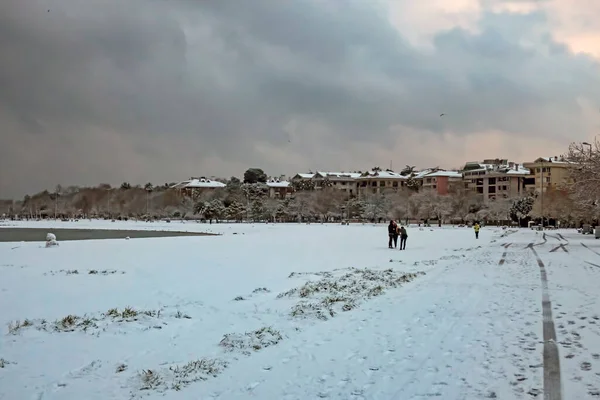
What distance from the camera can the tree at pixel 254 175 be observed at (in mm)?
194750

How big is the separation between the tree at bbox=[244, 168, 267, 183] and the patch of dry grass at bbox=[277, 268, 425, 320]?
17707 cm

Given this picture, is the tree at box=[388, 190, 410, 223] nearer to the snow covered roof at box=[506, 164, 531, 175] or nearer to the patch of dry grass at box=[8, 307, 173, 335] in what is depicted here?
the snow covered roof at box=[506, 164, 531, 175]

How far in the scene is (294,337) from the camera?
9.05 meters

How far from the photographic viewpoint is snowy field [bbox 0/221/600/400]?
6.53 m

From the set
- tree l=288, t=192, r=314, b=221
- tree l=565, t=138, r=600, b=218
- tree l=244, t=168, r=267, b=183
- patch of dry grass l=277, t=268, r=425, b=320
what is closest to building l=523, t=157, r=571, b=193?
tree l=288, t=192, r=314, b=221

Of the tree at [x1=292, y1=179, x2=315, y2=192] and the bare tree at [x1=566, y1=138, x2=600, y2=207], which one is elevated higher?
the tree at [x1=292, y1=179, x2=315, y2=192]

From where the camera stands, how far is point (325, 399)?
239 inches

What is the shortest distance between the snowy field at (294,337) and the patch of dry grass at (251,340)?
3 cm

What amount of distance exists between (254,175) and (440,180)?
64.5m

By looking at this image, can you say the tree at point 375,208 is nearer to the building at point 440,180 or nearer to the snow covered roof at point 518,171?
the building at point 440,180

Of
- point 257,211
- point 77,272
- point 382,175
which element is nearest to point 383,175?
point 382,175

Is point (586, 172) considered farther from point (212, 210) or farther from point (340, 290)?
point (212, 210)

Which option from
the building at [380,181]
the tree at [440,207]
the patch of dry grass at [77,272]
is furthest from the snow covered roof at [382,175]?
the patch of dry grass at [77,272]

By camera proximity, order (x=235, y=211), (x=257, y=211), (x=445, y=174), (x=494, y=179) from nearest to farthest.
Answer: (x=235, y=211) < (x=257, y=211) < (x=494, y=179) < (x=445, y=174)
